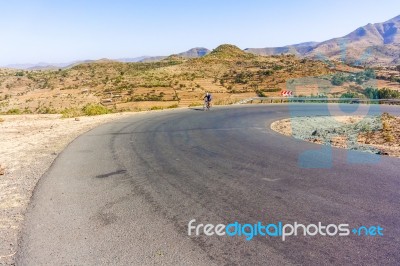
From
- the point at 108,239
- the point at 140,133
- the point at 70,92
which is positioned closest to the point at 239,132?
the point at 140,133

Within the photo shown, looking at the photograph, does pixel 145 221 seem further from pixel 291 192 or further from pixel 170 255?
pixel 291 192

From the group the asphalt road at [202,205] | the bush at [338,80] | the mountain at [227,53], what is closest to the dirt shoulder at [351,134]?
the asphalt road at [202,205]

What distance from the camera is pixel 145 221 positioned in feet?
20.4

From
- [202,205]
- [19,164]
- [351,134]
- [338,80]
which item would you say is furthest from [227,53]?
[202,205]

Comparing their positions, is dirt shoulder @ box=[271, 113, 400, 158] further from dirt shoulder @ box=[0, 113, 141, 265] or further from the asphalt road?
dirt shoulder @ box=[0, 113, 141, 265]

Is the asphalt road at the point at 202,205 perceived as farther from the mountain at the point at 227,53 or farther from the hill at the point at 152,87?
the mountain at the point at 227,53

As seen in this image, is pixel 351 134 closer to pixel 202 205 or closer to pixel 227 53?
pixel 202 205

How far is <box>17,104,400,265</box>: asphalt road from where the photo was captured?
16.3 ft

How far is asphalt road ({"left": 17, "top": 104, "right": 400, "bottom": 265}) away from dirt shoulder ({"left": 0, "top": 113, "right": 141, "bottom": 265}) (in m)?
0.23

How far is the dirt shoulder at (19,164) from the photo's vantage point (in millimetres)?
6094

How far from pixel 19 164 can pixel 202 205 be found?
7263 mm

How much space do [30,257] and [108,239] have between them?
1.13 metres

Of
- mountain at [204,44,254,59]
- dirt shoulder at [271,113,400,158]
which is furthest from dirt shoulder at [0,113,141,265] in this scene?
mountain at [204,44,254,59]

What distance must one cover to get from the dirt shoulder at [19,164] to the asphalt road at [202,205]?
0.23 metres
